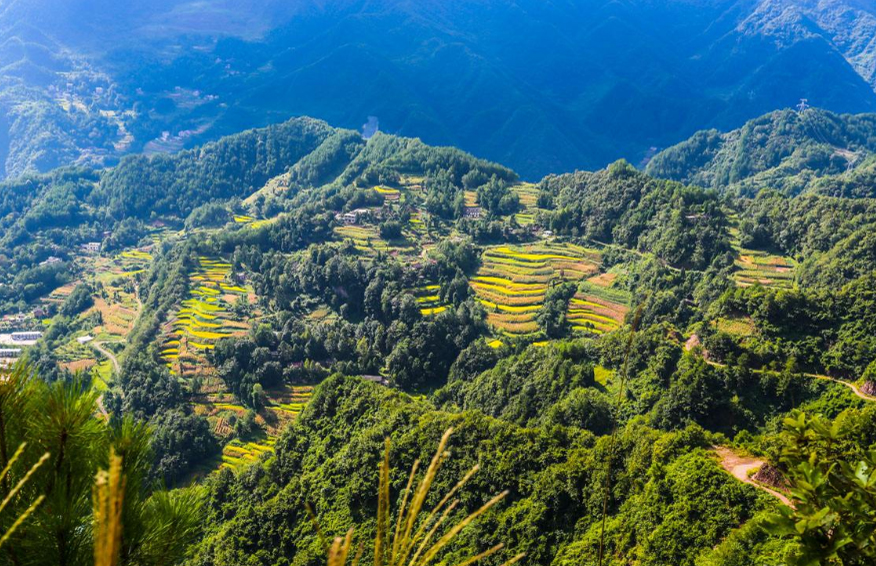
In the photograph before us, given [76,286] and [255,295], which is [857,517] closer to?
Result: [255,295]

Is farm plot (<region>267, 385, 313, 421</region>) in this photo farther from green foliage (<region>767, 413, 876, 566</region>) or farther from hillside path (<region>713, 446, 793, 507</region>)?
green foliage (<region>767, 413, 876, 566</region>)

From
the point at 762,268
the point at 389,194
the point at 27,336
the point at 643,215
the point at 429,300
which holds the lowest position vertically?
the point at 27,336

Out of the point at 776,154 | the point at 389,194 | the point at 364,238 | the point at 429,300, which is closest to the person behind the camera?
the point at 429,300

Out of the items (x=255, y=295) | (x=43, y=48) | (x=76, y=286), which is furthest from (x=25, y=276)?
(x=43, y=48)

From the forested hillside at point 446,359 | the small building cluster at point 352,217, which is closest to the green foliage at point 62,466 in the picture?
the forested hillside at point 446,359

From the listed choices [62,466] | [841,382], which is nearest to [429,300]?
[841,382]

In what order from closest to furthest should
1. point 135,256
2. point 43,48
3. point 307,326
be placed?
point 307,326
point 135,256
point 43,48

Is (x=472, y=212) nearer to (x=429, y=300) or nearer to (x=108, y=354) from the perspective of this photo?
(x=429, y=300)
